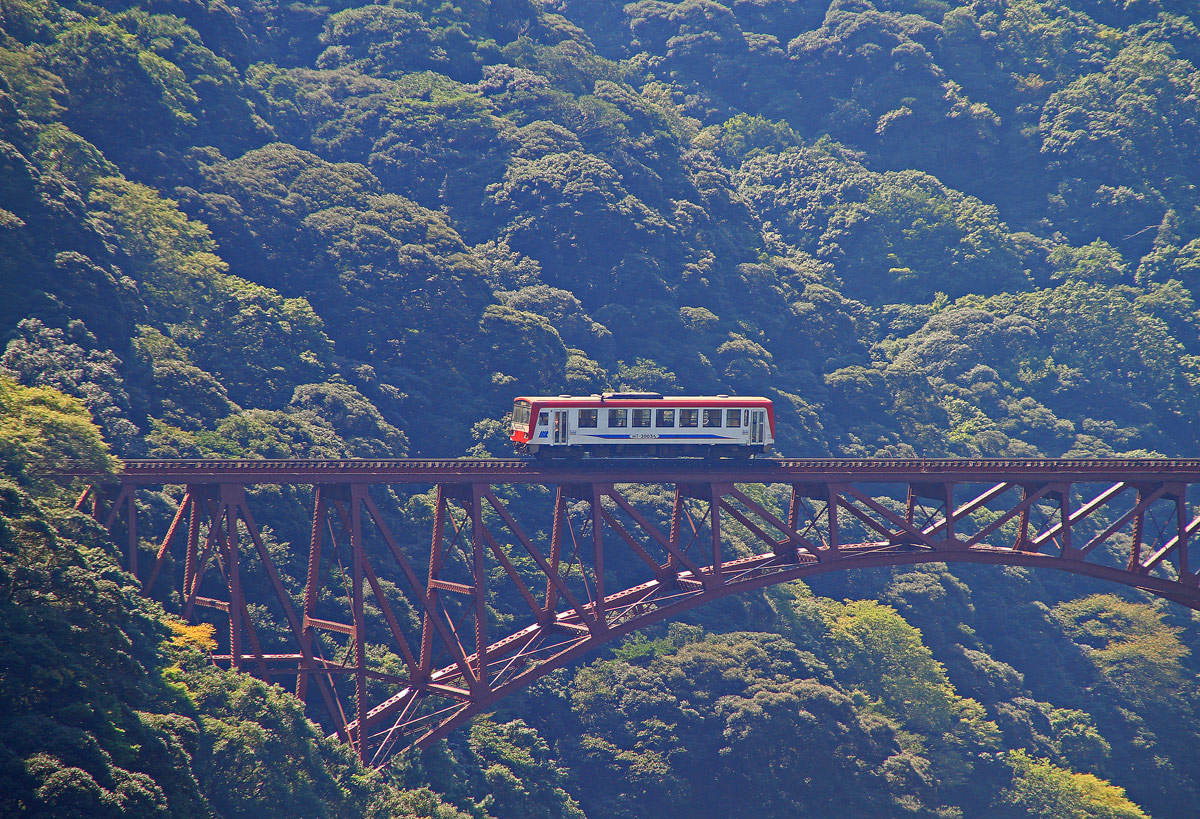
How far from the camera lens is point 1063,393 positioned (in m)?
106

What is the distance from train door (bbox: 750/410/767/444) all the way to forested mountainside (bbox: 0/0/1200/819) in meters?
18.7

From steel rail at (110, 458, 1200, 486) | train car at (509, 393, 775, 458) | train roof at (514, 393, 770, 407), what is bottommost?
steel rail at (110, 458, 1200, 486)

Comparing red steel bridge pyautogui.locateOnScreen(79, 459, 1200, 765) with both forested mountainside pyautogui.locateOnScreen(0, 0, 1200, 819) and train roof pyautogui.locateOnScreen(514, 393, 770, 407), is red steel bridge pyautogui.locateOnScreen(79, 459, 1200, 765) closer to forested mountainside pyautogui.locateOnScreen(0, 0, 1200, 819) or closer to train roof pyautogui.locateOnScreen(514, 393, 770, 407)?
forested mountainside pyautogui.locateOnScreen(0, 0, 1200, 819)

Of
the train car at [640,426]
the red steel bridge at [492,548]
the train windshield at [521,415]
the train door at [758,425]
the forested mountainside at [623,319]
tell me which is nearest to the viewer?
the red steel bridge at [492,548]

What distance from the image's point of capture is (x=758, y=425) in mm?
47875

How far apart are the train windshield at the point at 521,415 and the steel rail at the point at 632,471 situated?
190cm

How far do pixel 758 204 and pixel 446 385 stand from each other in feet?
177

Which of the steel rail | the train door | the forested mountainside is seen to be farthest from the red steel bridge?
the forested mountainside

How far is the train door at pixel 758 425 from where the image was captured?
47.7 metres

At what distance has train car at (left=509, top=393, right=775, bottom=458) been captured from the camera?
45531 millimetres

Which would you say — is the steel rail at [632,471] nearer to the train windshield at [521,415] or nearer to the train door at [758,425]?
the train door at [758,425]

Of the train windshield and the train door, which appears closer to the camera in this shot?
the train windshield

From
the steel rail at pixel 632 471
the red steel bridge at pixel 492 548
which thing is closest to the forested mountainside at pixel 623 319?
the red steel bridge at pixel 492 548

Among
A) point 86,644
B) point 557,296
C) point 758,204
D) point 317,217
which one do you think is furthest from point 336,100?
point 86,644
